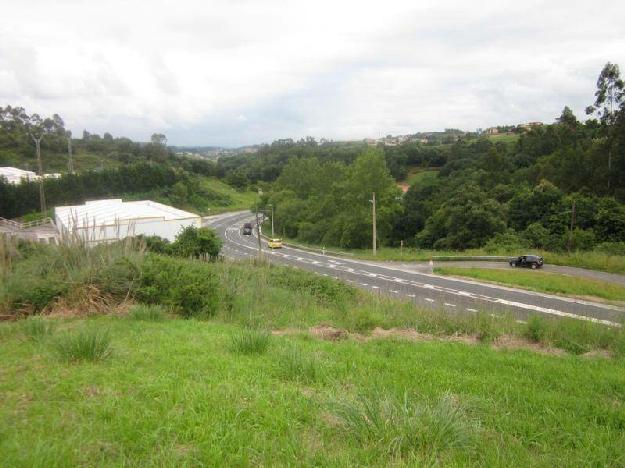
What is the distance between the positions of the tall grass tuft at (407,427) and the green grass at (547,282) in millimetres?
22590

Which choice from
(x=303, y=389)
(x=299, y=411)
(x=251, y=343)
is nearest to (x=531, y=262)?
(x=251, y=343)

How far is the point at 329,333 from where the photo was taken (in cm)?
887

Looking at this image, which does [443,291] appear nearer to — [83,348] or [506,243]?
[506,243]

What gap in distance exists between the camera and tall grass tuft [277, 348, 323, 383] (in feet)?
17.7

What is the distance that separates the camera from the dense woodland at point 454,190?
42.9m

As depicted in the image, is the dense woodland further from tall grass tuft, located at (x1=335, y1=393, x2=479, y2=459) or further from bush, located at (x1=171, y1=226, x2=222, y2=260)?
tall grass tuft, located at (x1=335, y1=393, x2=479, y2=459)

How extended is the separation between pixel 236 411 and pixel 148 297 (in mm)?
7810

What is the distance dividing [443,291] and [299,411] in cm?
2264

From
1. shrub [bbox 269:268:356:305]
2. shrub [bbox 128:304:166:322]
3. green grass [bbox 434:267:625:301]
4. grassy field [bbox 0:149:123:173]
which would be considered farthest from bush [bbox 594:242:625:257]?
grassy field [bbox 0:149:123:173]

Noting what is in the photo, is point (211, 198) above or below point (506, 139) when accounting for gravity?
Answer: below

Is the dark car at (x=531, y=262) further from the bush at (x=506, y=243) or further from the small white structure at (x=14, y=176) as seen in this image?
the small white structure at (x=14, y=176)

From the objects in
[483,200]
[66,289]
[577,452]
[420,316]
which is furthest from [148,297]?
[483,200]

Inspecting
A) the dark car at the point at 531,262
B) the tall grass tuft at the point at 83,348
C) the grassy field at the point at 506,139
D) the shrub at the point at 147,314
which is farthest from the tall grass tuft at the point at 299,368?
the grassy field at the point at 506,139

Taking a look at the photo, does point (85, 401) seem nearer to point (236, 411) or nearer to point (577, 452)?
point (236, 411)
